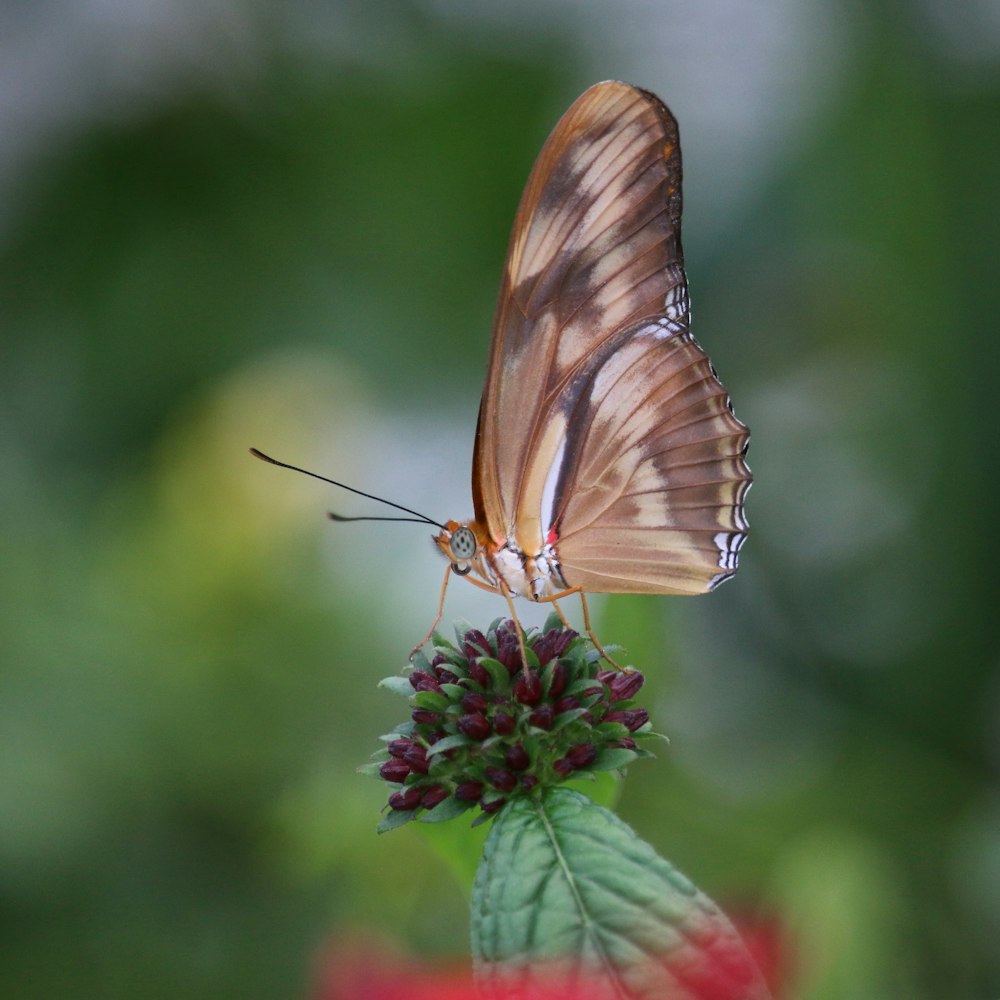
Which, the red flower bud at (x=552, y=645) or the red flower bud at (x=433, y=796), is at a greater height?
the red flower bud at (x=552, y=645)

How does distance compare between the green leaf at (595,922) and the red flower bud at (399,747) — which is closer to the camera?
the green leaf at (595,922)

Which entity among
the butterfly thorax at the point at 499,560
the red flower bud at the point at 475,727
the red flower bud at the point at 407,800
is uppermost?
the butterfly thorax at the point at 499,560

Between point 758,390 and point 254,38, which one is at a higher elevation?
point 254,38

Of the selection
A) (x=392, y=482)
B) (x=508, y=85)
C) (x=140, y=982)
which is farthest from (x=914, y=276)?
(x=140, y=982)

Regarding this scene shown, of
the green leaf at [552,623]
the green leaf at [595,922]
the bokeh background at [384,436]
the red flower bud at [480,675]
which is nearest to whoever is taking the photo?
the green leaf at [595,922]

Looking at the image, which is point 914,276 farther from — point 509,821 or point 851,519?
point 509,821

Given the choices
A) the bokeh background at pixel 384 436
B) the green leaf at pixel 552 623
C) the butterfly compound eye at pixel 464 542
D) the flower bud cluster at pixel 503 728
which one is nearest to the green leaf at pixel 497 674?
the flower bud cluster at pixel 503 728

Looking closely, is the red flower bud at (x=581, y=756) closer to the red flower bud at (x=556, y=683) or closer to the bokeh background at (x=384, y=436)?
the red flower bud at (x=556, y=683)
